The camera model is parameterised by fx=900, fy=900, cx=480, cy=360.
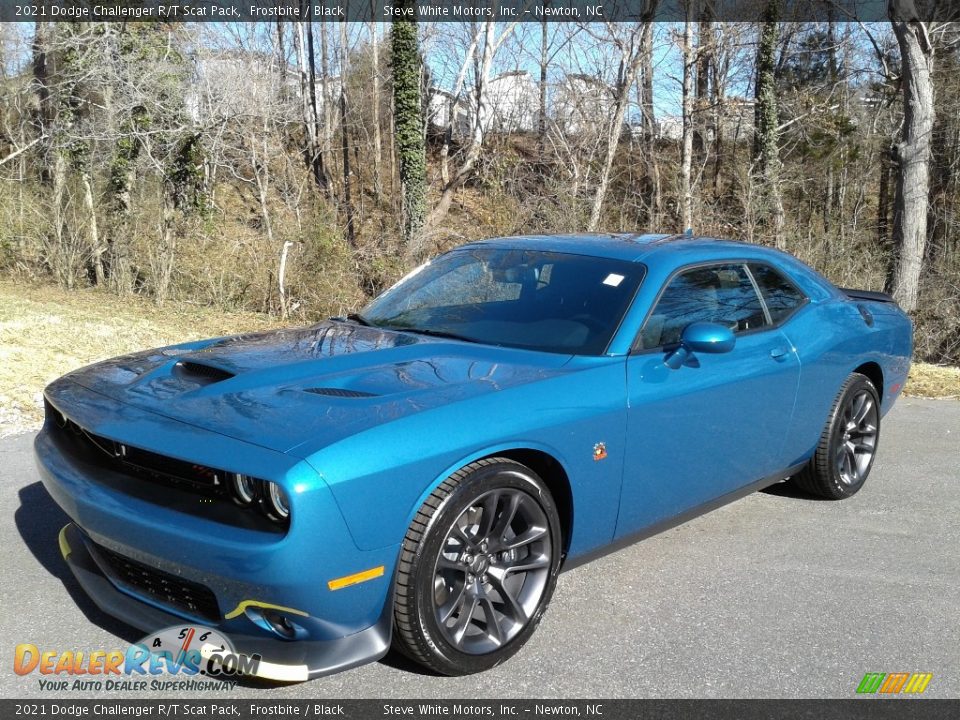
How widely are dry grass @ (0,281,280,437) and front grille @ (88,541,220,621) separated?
148 inches

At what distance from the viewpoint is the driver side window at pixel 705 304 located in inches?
156

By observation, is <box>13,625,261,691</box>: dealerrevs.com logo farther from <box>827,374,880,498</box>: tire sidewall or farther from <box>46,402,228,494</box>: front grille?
<box>827,374,880,498</box>: tire sidewall

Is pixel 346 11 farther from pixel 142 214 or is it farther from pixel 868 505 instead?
pixel 868 505

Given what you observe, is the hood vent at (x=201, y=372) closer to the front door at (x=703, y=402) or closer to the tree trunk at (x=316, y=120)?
the front door at (x=703, y=402)

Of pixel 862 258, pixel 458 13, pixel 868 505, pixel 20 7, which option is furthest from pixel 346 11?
pixel 868 505

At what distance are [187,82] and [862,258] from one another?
13661mm

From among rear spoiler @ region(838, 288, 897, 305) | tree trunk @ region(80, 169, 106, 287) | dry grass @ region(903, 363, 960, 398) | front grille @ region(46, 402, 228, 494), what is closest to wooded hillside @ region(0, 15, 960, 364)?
tree trunk @ region(80, 169, 106, 287)

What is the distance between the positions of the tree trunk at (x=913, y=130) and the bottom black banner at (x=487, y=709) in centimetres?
1631

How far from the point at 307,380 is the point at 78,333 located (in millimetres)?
7500

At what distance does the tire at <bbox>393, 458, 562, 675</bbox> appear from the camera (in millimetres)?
2848

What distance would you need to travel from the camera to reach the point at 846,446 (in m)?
5.15

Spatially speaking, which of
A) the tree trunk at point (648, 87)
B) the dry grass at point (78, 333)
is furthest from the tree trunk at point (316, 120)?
the dry grass at point (78, 333)

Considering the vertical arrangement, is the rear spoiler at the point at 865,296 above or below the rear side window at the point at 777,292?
below

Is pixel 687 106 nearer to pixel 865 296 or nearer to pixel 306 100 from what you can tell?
pixel 306 100
